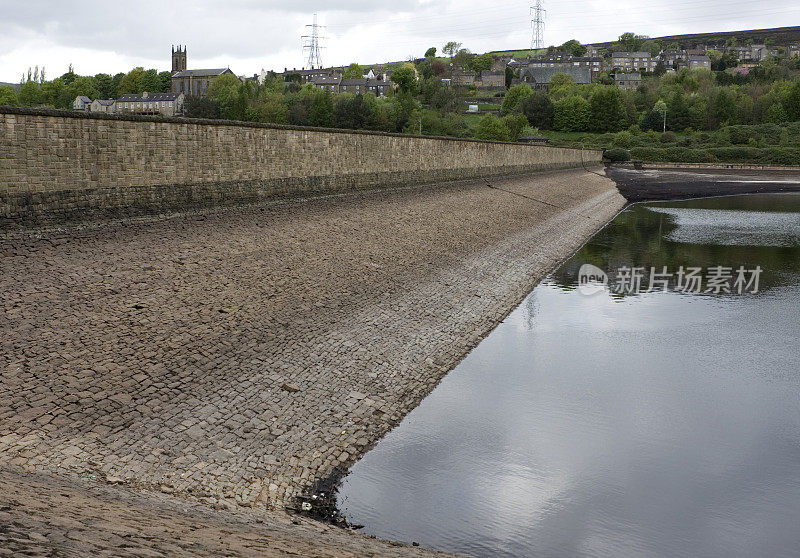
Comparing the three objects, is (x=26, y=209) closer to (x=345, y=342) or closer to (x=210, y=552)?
(x=345, y=342)

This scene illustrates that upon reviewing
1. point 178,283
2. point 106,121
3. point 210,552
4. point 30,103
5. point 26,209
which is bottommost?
point 210,552

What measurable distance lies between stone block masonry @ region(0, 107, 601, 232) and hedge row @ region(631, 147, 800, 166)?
7702 cm

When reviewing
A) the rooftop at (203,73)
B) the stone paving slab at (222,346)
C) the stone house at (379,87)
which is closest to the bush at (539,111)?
the stone house at (379,87)

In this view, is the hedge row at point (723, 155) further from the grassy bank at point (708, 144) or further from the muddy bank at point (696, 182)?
the muddy bank at point (696, 182)

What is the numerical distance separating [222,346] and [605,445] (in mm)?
5926

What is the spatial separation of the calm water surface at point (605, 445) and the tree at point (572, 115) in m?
122

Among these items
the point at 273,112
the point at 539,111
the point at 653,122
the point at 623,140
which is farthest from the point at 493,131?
the point at 653,122

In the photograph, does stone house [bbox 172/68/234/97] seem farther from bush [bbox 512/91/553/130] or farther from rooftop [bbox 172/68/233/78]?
bush [bbox 512/91/553/130]

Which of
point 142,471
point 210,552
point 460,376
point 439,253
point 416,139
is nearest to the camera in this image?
point 210,552

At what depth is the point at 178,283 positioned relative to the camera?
13.0 meters

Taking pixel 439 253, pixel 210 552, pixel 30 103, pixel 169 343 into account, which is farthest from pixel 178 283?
pixel 30 103

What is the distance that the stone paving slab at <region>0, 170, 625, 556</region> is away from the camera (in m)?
8.36

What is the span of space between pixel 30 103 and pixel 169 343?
160828 mm

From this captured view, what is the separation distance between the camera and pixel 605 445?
10.9 meters
